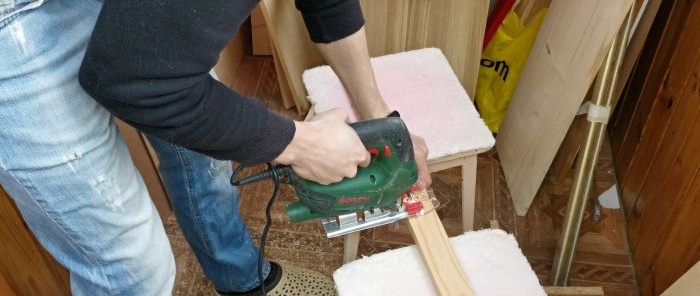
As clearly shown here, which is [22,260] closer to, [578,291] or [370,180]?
[370,180]

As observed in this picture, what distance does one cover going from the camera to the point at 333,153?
0.81 m

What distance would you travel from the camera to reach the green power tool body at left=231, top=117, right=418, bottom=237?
0.87 metres

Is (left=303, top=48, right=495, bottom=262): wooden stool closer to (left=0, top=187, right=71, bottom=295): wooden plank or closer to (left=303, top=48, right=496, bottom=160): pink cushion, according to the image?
(left=303, top=48, right=496, bottom=160): pink cushion

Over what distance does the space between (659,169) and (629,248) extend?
27 centimetres

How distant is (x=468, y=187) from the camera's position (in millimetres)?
1267

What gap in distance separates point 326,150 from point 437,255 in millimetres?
297

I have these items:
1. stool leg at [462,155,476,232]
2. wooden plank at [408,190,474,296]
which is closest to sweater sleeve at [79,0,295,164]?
wooden plank at [408,190,474,296]

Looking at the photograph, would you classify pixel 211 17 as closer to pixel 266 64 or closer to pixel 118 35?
pixel 118 35

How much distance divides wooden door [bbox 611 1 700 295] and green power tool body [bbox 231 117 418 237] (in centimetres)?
67

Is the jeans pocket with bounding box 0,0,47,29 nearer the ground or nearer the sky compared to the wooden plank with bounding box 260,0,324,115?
nearer the sky

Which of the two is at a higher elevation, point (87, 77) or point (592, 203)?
point (87, 77)

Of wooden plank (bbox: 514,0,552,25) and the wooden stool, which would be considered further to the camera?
wooden plank (bbox: 514,0,552,25)

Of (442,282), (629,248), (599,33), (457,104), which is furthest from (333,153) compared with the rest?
(629,248)

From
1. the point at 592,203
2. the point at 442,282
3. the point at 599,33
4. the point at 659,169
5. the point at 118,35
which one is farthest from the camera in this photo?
the point at 592,203
